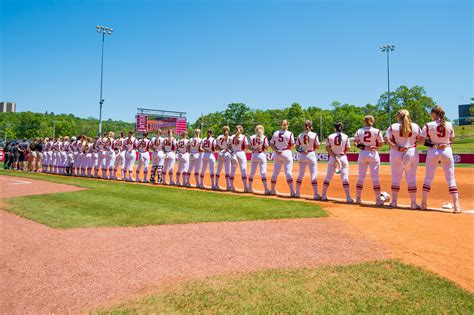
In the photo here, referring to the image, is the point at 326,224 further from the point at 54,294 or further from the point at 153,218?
the point at 54,294

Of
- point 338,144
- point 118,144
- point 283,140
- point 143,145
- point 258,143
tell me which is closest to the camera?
point 338,144

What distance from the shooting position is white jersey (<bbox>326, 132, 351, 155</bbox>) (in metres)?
10.3

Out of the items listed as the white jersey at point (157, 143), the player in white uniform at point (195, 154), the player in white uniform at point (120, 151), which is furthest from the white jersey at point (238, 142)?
the player in white uniform at point (120, 151)

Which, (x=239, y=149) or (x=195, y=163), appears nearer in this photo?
(x=239, y=149)

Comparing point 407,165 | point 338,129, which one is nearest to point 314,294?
point 407,165

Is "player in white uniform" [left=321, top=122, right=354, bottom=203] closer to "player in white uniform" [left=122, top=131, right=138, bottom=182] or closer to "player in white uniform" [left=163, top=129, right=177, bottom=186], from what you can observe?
"player in white uniform" [left=163, top=129, right=177, bottom=186]

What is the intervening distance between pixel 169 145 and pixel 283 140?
20.1ft

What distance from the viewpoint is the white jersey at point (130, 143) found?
55.9 ft

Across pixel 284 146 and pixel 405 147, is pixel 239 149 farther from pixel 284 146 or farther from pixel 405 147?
pixel 405 147

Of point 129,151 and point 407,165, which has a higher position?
point 129,151

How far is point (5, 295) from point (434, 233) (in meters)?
6.72

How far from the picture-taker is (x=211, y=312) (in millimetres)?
3422

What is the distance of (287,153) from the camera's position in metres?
11.6

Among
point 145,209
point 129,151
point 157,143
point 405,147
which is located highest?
point 157,143
